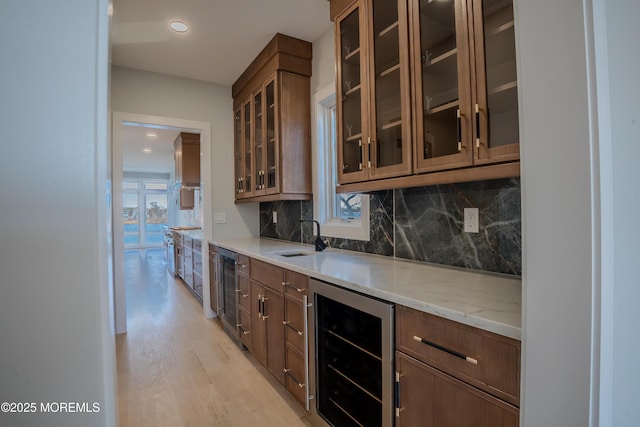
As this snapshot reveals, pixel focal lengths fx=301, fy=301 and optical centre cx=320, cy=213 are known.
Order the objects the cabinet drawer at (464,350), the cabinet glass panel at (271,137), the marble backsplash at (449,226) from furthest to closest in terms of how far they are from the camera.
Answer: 1. the cabinet glass panel at (271,137)
2. the marble backsplash at (449,226)
3. the cabinet drawer at (464,350)

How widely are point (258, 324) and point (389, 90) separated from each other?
1864mm

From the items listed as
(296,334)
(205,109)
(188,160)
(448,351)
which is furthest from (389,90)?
(188,160)

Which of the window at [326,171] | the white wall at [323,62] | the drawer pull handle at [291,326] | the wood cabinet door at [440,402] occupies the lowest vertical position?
the drawer pull handle at [291,326]

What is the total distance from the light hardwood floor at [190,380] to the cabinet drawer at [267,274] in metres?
0.74

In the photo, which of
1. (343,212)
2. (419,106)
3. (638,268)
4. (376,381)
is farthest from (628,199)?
(343,212)

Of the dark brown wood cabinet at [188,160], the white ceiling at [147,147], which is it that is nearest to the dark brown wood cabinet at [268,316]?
the white ceiling at [147,147]

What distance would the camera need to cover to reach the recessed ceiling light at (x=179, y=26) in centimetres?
241

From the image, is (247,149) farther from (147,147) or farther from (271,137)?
(147,147)

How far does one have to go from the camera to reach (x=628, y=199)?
0.64m

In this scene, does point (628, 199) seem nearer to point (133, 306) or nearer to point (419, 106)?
point (419, 106)

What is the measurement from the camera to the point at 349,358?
1466mm

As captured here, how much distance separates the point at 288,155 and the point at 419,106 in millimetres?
1468

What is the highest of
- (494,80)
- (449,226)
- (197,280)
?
(494,80)

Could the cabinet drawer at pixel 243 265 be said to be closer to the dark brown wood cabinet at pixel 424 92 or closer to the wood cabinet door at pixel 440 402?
the dark brown wood cabinet at pixel 424 92
